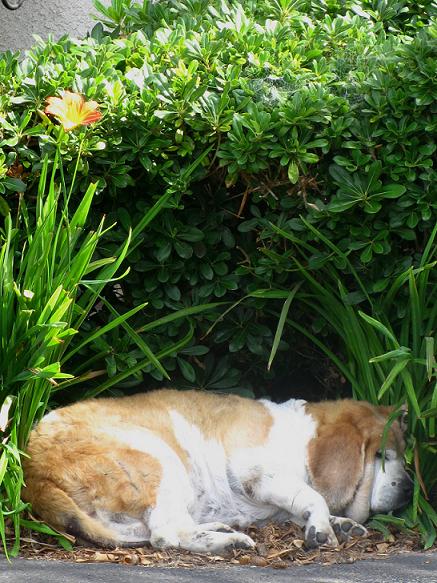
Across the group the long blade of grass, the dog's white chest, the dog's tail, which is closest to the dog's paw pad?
the dog's tail

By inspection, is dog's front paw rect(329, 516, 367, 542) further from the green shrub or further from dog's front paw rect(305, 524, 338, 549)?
the green shrub

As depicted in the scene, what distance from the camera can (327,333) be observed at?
532 centimetres

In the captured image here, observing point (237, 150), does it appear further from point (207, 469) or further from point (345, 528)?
point (345, 528)

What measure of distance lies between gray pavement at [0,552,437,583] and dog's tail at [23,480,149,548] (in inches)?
9.1

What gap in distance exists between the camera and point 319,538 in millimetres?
4332

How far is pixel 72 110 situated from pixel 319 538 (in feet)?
7.33

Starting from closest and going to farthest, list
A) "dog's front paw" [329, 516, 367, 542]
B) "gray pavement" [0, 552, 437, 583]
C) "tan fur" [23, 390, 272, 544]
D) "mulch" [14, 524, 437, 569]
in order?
"gray pavement" [0, 552, 437, 583], "mulch" [14, 524, 437, 569], "tan fur" [23, 390, 272, 544], "dog's front paw" [329, 516, 367, 542]

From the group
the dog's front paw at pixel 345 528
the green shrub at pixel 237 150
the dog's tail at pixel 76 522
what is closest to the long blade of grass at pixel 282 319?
the green shrub at pixel 237 150

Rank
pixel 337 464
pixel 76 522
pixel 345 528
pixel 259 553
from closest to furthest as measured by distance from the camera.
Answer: pixel 76 522
pixel 259 553
pixel 345 528
pixel 337 464

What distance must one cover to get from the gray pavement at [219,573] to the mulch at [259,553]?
104 millimetres

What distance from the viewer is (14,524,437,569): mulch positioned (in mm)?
4102

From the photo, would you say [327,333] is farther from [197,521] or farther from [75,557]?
[75,557]

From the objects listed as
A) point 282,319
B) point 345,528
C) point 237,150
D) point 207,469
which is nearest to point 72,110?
point 237,150

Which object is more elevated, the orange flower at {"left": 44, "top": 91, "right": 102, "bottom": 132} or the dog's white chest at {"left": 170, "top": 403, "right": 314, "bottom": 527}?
the orange flower at {"left": 44, "top": 91, "right": 102, "bottom": 132}
